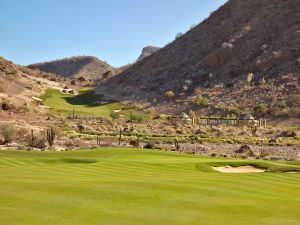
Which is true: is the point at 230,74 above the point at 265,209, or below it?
above

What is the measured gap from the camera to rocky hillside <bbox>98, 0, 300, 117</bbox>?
275 ft

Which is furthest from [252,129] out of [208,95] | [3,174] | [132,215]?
[132,215]

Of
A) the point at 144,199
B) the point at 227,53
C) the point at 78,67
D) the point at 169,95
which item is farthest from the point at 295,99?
the point at 78,67

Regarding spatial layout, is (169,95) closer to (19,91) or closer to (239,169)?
(19,91)

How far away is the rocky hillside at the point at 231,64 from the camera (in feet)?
275

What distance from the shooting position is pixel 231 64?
3809 inches

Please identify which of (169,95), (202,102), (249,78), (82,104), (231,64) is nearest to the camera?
(202,102)

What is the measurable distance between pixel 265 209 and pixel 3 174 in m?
10.2

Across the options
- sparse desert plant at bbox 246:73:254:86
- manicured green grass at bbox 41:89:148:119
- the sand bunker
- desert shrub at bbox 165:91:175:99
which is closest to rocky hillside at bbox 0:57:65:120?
manicured green grass at bbox 41:89:148:119

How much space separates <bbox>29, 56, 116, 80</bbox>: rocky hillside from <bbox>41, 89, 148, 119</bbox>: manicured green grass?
6897cm

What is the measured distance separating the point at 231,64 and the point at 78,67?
320ft

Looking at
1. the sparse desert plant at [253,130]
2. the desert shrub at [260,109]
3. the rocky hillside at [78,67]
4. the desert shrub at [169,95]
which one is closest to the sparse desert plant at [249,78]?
the desert shrub at [260,109]

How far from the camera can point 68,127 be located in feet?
191

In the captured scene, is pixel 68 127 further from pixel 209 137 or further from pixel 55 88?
pixel 55 88
